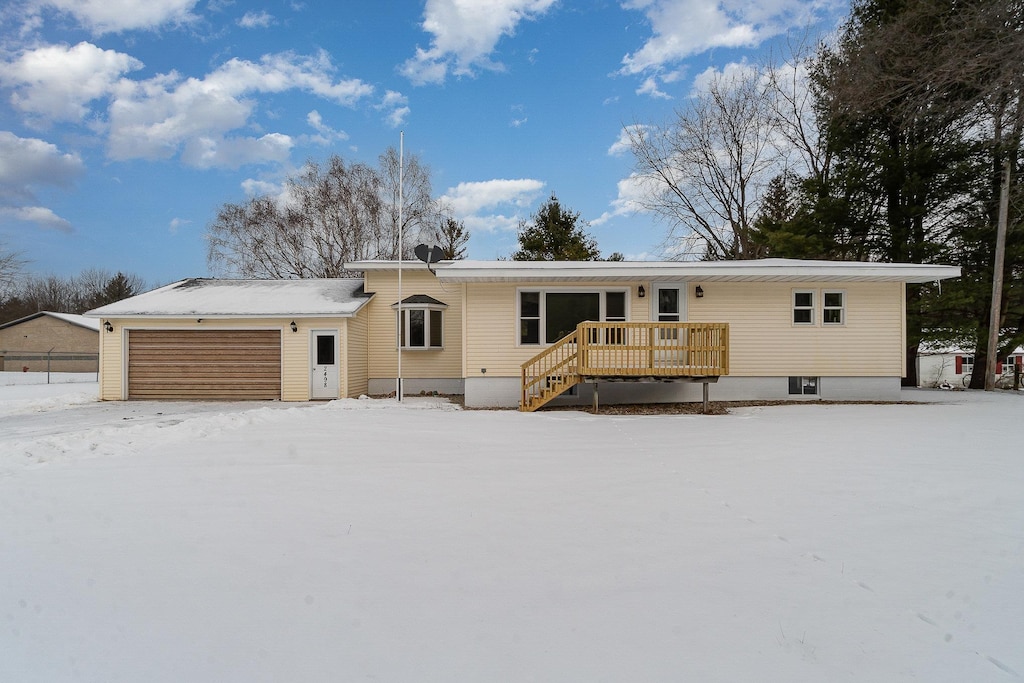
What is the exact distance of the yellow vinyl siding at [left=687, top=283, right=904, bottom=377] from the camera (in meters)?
12.7

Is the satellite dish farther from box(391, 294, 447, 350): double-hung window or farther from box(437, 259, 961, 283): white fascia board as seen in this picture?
box(391, 294, 447, 350): double-hung window

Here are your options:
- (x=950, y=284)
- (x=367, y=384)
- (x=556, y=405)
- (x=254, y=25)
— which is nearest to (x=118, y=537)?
(x=556, y=405)

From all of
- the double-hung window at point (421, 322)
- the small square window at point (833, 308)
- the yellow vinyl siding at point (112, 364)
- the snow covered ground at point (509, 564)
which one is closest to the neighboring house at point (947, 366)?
the small square window at point (833, 308)

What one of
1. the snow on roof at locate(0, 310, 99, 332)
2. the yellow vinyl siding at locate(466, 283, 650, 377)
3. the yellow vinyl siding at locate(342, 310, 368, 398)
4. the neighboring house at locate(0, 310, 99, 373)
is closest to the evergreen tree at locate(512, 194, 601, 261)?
the yellow vinyl siding at locate(342, 310, 368, 398)

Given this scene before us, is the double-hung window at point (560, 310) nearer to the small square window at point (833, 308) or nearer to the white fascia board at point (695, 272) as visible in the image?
the white fascia board at point (695, 272)

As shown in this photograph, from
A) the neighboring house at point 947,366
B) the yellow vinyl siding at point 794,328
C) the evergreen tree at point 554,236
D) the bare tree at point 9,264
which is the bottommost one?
the neighboring house at point 947,366

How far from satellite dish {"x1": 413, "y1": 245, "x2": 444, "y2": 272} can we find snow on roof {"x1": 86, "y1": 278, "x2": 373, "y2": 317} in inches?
103

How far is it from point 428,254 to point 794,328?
9.47 m

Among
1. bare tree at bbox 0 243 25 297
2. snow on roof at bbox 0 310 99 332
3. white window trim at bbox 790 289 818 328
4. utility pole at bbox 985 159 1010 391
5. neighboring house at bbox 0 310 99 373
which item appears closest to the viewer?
white window trim at bbox 790 289 818 328

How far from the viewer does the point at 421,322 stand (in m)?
15.1

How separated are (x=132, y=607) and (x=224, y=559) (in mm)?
616

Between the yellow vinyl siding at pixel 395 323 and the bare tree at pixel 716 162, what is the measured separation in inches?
553

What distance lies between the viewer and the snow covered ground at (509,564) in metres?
2.30

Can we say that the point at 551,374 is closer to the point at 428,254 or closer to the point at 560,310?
the point at 560,310
